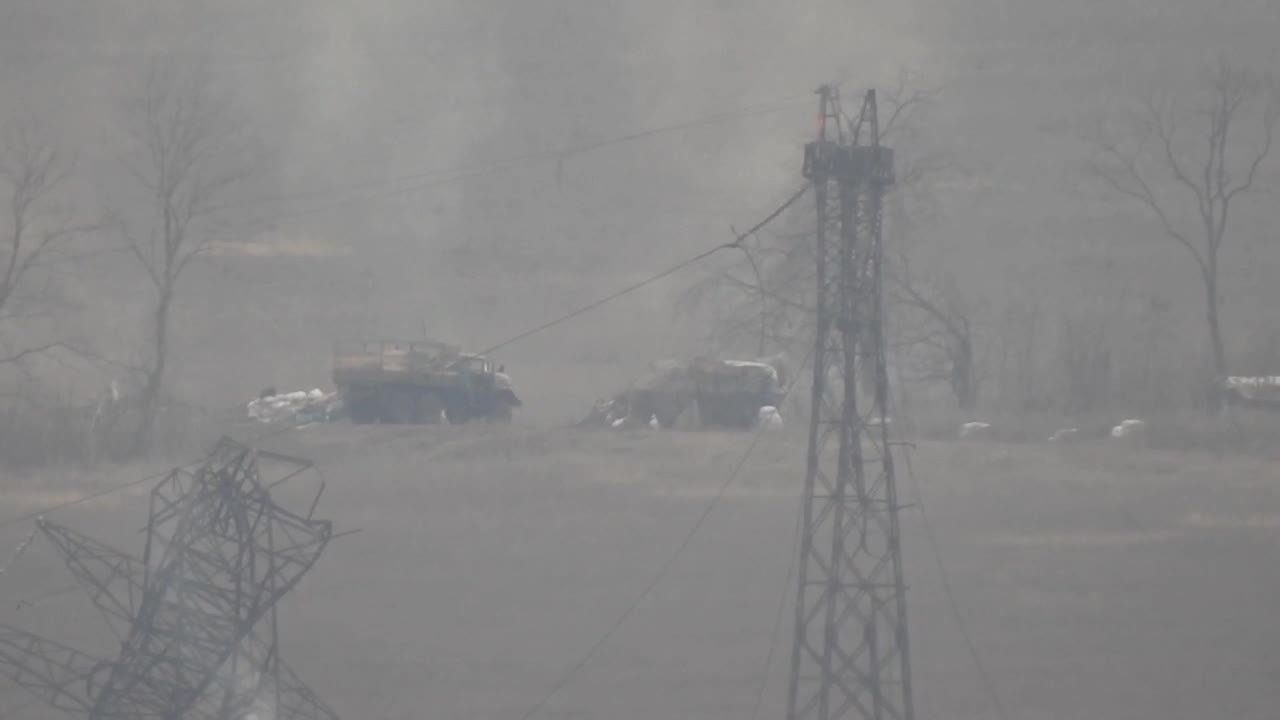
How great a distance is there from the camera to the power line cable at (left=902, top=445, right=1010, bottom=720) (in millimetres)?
31359

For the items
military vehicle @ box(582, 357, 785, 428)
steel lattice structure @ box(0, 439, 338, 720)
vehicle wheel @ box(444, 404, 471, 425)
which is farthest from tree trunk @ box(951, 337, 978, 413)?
steel lattice structure @ box(0, 439, 338, 720)

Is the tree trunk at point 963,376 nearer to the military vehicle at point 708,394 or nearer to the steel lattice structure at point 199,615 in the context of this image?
the military vehicle at point 708,394

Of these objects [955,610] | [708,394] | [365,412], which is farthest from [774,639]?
[365,412]

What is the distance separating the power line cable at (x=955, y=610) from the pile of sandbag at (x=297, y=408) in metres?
14.8

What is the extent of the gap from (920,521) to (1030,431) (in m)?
4.98

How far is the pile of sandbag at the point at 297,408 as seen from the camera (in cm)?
4266

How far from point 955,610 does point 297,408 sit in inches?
694

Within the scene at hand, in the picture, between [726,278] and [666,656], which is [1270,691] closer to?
[666,656]


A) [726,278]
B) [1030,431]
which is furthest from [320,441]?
[1030,431]

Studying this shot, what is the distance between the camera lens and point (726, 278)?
159 ft

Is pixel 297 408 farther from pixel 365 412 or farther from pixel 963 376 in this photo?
pixel 963 376

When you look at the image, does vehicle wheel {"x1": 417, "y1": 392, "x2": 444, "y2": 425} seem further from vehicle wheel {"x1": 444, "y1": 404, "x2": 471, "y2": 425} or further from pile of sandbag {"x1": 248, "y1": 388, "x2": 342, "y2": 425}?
pile of sandbag {"x1": 248, "y1": 388, "x2": 342, "y2": 425}

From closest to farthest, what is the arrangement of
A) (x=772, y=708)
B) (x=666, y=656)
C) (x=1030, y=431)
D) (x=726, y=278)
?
(x=772, y=708), (x=666, y=656), (x=1030, y=431), (x=726, y=278)

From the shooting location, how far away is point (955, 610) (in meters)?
36.2
